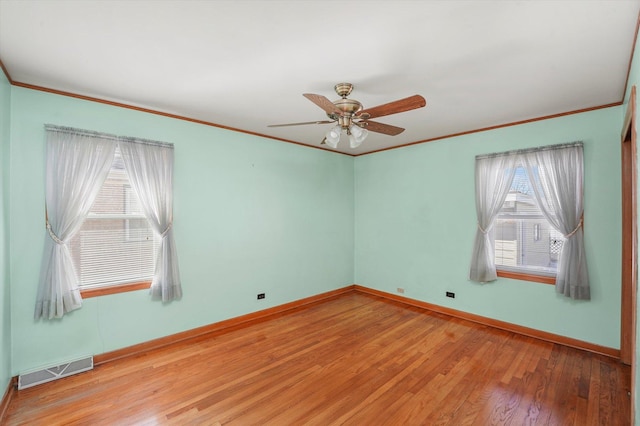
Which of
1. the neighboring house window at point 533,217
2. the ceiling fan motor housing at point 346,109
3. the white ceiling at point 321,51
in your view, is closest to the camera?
the white ceiling at point 321,51

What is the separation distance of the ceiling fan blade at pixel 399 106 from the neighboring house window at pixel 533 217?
2.13 metres

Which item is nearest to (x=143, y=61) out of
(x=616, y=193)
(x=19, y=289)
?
(x=19, y=289)

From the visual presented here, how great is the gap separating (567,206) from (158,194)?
14.3 feet

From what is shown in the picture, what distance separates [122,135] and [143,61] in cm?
112

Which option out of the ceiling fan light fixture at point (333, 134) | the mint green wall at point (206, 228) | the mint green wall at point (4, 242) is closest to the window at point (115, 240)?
the mint green wall at point (206, 228)

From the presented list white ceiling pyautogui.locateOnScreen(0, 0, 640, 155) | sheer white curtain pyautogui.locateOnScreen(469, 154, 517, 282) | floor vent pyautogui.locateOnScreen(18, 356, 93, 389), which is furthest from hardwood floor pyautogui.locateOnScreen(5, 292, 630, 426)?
white ceiling pyautogui.locateOnScreen(0, 0, 640, 155)

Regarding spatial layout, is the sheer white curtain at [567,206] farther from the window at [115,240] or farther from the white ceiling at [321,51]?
the window at [115,240]

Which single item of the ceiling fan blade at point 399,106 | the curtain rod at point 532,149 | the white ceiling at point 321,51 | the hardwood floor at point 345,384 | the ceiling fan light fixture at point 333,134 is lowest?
the hardwood floor at point 345,384

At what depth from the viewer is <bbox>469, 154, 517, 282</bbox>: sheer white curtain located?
11.8 feet

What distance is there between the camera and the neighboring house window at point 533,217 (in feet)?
10.1

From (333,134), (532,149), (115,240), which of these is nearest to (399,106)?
(333,134)

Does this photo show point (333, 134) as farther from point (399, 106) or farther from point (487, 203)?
point (487, 203)

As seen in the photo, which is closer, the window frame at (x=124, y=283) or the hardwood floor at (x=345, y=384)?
the hardwood floor at (x=345, y=384)

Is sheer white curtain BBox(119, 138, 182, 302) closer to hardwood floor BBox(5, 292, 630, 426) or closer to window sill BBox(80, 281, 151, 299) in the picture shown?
window sill BBox(80, 281, 151, 299)
